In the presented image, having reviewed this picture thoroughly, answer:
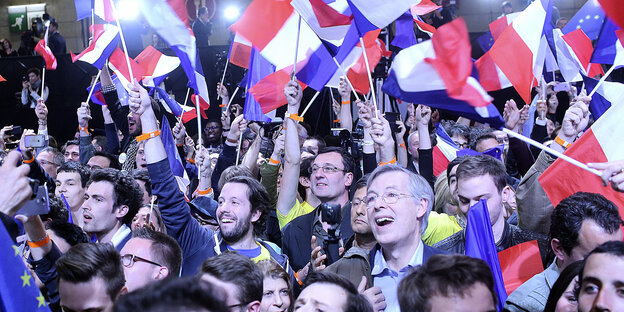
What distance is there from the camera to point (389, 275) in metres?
3.00

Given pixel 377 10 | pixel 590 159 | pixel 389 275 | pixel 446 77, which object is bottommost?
pixel 389 275

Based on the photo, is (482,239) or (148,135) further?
(148,135)

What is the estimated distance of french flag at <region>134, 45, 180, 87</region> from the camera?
6749 millimetres

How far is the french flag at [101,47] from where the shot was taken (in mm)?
6574

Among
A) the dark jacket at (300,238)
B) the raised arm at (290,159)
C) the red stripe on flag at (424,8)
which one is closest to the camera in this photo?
the dark jacket at (300,238)

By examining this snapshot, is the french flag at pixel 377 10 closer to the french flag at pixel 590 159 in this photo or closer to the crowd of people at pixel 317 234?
the crowd of people at pixel 317 234

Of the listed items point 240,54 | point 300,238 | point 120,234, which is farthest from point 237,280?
point 240,54

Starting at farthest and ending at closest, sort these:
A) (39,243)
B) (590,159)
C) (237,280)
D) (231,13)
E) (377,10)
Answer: (231,13) → (377,10) → (590,159) → (39,243) → (237,280)

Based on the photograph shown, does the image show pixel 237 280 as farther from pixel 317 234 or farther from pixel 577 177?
pixel 577 177

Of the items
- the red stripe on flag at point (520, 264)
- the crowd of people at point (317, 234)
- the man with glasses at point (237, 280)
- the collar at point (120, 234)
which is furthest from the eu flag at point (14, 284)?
the red stripe on flag at point (520, 264)

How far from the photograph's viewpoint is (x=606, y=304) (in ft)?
7.14

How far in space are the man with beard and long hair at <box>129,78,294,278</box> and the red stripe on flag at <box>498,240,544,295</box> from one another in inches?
46.1

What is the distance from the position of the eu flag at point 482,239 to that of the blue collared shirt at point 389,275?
0.25 meters

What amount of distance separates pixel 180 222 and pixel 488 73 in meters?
2.70
